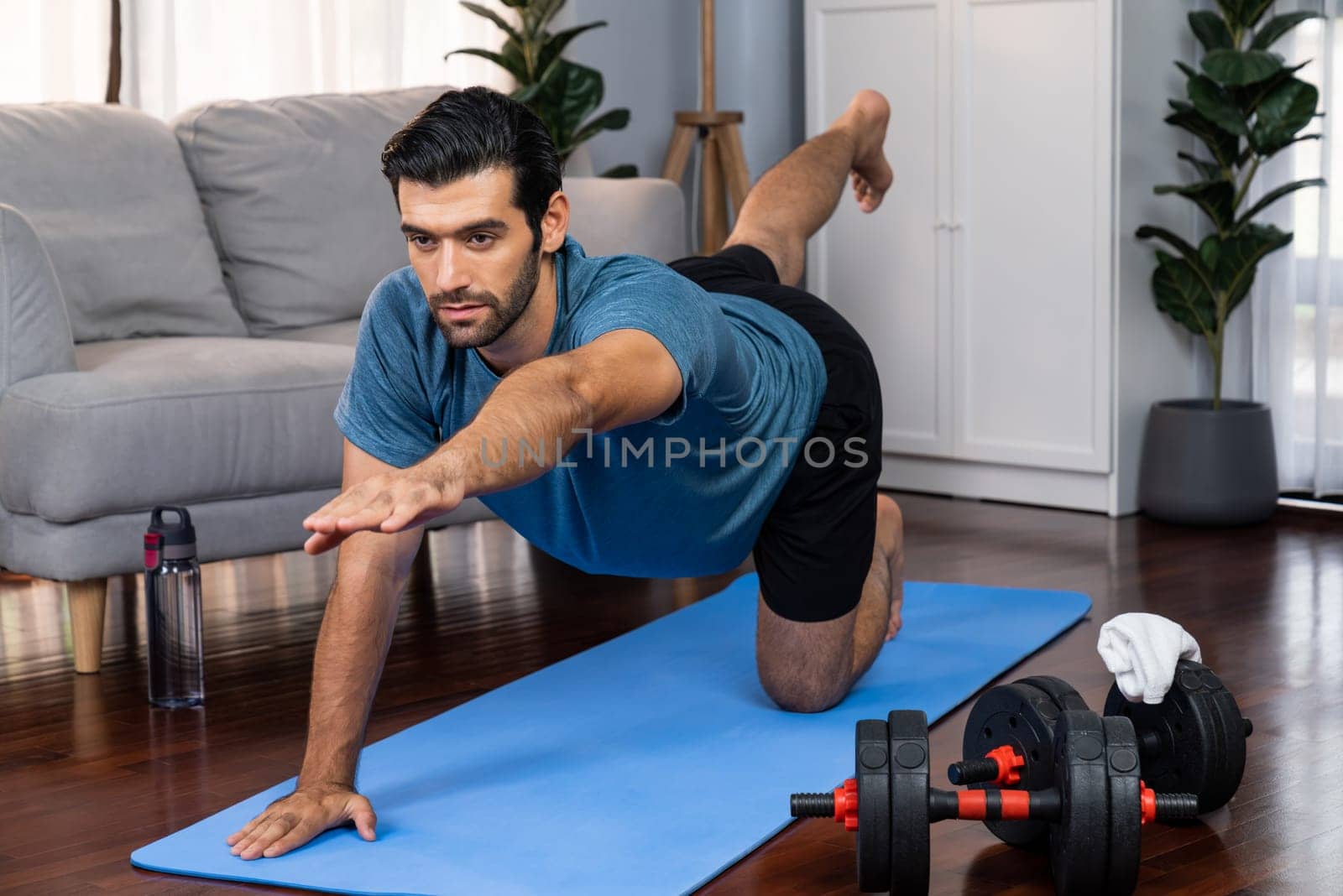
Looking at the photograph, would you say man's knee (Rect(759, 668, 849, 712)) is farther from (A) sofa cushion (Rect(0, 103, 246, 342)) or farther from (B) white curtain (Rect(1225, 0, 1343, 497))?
(B) white curtain (Rect(1225, 0, 1343, 497))

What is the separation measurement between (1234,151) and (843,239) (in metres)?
1.05

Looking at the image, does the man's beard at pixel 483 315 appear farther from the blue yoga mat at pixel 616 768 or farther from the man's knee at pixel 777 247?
the man's knee at pixel 777 247

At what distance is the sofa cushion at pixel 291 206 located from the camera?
3.54 meters

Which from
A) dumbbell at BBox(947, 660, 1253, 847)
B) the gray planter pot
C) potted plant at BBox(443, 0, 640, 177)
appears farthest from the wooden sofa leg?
the gray planter pot

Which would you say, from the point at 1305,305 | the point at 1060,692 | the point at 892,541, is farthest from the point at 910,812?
the point at 1305,305

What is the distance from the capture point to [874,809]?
163 cm

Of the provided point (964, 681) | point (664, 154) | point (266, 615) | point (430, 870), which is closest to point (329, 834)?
point (430, 870)

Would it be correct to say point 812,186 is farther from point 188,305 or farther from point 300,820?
point 300,820

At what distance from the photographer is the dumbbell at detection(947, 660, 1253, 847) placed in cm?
180

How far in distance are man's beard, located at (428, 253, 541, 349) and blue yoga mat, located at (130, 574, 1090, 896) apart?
588 millimetres

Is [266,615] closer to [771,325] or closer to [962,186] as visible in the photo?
[771,325]

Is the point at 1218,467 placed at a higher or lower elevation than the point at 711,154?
lower

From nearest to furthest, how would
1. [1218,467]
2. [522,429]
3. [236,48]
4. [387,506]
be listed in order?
[387,506] < [522,429] < [1218,467] < [236,48]

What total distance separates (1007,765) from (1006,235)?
2.53 meters
